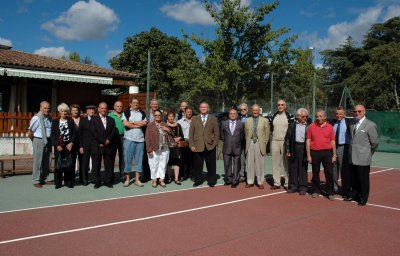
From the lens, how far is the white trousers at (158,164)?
356 inches

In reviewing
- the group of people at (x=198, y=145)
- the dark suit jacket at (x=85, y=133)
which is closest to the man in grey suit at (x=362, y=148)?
the group of people at (x=198, y=145)

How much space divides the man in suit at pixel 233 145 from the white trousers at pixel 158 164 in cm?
149

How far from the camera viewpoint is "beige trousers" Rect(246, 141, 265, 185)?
9.12m

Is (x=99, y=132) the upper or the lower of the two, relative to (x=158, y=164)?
upper

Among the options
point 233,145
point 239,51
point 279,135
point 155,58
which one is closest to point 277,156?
point 279,135

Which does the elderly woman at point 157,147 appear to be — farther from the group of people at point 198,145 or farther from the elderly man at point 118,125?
the elderly man at point 118,125

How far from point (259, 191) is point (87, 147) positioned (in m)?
4.03

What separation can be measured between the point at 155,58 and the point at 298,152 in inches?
1230

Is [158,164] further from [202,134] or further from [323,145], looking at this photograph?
[323,145]

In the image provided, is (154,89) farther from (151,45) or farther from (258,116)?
(258,116)

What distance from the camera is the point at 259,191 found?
8727 millimetres

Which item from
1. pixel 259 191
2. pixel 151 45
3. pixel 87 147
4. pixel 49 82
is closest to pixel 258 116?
pixel 259 191

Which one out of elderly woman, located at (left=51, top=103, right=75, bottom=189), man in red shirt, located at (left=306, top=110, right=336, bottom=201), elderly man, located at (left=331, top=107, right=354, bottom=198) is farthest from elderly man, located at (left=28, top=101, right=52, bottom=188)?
elderly man, located at (left=331, top=107, right=354, bottom=198)

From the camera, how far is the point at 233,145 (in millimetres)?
9164
